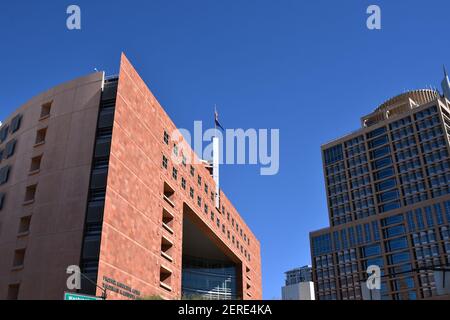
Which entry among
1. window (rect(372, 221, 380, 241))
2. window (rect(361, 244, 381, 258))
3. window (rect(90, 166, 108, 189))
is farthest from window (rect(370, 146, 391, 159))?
window (rect(90, 166, 108, 189))

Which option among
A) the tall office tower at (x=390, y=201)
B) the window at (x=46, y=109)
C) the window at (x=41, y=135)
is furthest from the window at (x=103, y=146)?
the tall office tower at (x=390, y=201)

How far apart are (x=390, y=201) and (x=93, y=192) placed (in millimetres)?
109489

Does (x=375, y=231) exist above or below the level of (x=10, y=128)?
above

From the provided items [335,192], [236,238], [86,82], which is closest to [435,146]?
[335,192]

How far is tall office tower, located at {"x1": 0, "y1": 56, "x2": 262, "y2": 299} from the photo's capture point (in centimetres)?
4672

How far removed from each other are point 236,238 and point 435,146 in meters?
71.7

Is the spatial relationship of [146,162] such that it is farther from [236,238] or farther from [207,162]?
[236,238]

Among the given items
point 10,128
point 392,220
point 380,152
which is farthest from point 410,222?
point 10,128

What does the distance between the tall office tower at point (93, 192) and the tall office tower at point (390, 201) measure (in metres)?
83.8

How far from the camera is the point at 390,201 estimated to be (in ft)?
459

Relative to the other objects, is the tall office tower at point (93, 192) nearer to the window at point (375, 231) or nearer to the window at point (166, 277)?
the window at point (166, 277)

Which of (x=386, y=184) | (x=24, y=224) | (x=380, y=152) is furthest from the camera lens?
(x=380, y=152)

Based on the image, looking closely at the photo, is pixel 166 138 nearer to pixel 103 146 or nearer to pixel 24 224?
pixel 103 146

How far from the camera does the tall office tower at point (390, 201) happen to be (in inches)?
5064
